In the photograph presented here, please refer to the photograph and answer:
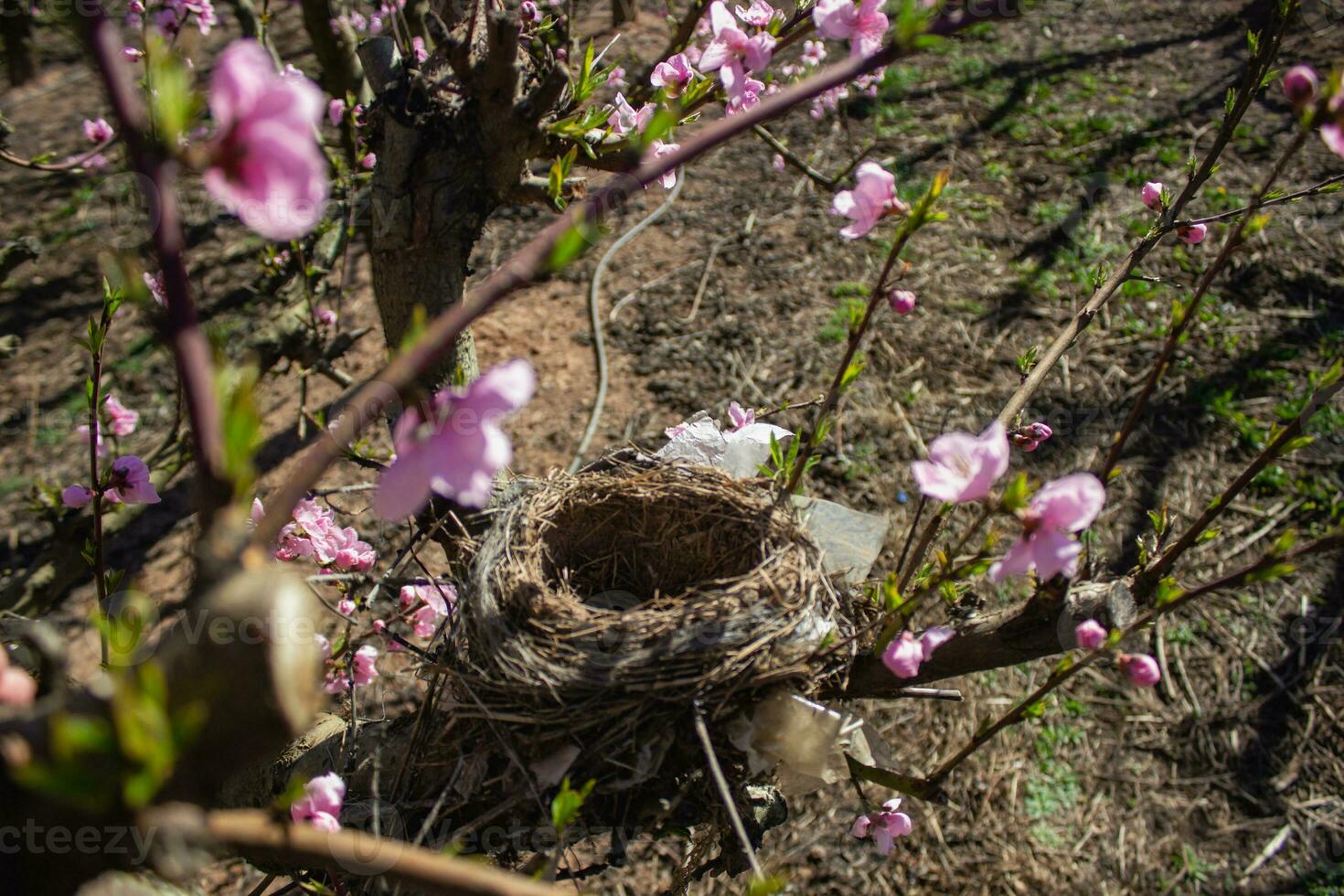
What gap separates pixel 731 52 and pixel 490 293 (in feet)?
3.79

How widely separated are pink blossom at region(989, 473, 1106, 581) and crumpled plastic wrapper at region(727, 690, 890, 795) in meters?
0.47

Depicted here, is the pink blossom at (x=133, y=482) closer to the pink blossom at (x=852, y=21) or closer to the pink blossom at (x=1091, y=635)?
the pink blossom at (x=852, y=21)

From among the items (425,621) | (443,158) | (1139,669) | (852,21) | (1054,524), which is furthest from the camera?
(425,621)

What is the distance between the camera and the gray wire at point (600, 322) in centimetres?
379

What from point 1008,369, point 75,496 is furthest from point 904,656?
point 1008,369

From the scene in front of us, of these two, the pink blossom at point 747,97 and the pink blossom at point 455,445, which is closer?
the pink blossom at point 455,445

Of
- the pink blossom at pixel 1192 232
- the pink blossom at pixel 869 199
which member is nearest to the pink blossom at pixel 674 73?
the pink blossom at pixel 869 199

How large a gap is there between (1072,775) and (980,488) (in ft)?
7.69

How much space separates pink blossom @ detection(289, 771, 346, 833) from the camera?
1353mm

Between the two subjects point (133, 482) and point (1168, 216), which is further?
point (133, 482)

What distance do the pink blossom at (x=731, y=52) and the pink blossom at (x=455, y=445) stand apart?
110 cm

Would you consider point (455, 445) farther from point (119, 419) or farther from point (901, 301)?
point (119, 419)

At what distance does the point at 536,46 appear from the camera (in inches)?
105

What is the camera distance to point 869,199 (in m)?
1.41
